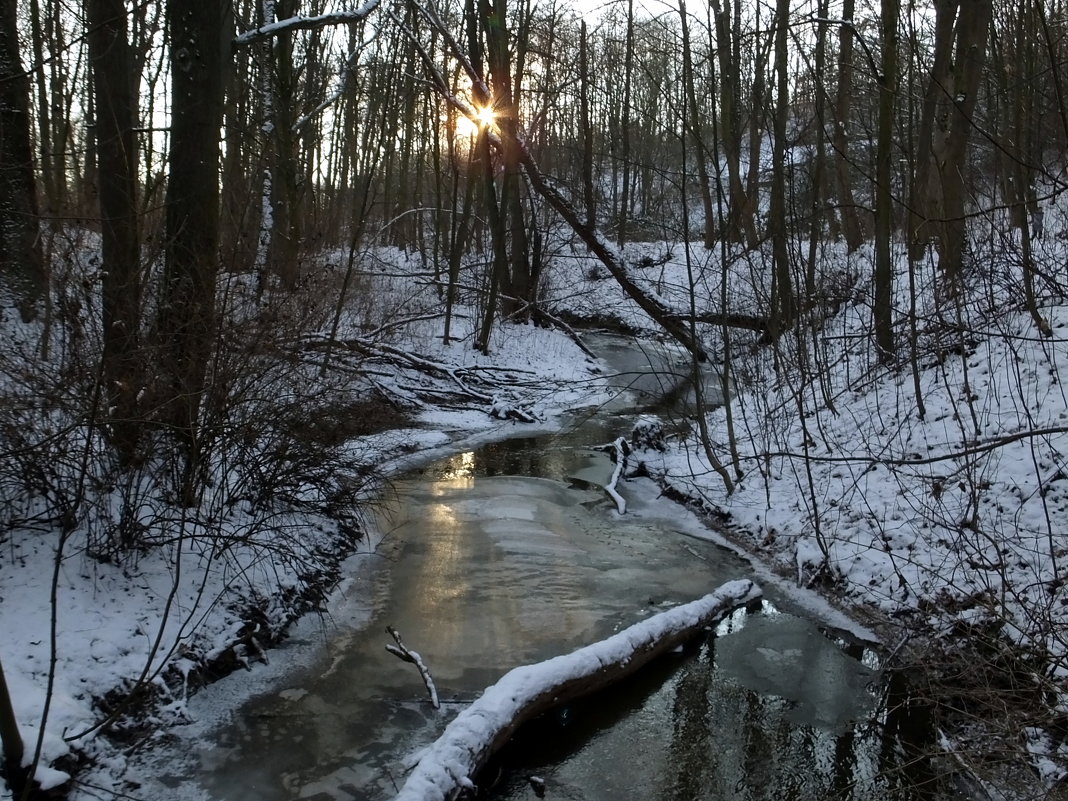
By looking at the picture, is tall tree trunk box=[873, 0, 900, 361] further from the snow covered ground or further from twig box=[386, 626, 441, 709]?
twig box=[386, 626, 441, 709]

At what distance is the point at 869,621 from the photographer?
6348mm

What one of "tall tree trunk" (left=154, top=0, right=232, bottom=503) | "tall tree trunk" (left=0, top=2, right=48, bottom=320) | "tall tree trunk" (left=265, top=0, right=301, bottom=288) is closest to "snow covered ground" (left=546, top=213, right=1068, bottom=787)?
"tall tree trunk" (left=154, top=0, right=232, bottom=503)

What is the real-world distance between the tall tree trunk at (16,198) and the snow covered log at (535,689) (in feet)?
16.1

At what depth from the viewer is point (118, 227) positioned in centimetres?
607

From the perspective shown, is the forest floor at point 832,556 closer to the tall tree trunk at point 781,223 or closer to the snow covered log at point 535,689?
the tall tree trunk at point 781,223

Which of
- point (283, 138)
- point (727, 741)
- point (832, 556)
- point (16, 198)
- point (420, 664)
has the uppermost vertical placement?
point (283, 138)

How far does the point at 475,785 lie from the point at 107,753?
6.42 ft

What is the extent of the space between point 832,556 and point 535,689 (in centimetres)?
376

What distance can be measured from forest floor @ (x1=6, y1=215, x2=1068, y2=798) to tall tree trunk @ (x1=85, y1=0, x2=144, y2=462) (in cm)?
90

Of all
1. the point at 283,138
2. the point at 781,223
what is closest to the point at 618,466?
the point at 781,223

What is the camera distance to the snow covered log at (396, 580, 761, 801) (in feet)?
13.0

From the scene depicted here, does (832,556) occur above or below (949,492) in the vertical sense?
below

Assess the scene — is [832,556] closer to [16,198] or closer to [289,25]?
[289,25]

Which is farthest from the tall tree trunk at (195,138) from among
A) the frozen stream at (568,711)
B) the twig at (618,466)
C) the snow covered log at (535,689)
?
the twig at (618,466)
